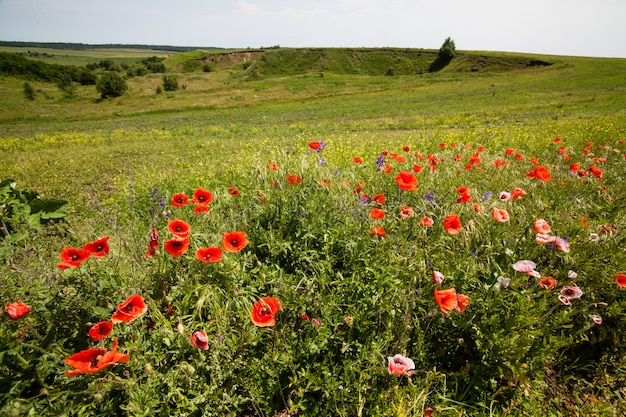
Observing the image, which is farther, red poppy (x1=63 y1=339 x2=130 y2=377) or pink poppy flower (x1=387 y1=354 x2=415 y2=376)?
pink poppy flower (x1=387 y1=354 x2=415 y2=376)

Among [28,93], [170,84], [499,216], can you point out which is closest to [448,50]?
[170,84]

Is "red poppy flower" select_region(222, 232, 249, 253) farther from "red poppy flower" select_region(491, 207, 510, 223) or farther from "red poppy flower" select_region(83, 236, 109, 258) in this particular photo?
"red poppy flower" select_region(491, 207, 510, 223)

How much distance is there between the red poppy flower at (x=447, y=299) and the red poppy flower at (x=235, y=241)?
3.76ft

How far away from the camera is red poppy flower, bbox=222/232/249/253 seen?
190 cm

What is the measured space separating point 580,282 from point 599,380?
669 millimetres

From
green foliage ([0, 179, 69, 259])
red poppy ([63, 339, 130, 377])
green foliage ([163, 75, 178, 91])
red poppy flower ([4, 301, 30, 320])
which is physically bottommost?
green foliage ([0, 179, 69, 259])

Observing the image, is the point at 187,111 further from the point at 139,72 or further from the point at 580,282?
the point at 139,72

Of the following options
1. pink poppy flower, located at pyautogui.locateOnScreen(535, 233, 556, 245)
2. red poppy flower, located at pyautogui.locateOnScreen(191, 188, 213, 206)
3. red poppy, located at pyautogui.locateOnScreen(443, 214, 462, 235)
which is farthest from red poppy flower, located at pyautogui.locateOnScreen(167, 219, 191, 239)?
pink poppy flower, located at pyautogui.locateOnScreen(535, 233, 556, 245)

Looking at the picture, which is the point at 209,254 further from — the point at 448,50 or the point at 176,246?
the point at 448,50

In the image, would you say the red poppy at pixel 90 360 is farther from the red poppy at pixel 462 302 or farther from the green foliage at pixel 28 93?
the green foliage at pixel 28 93

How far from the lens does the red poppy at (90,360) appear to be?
4.10ft

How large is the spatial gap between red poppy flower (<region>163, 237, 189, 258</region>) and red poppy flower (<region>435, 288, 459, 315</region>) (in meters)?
1.42

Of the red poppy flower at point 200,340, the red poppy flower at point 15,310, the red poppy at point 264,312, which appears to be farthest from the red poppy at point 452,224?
the red poppy flower at point 15,310

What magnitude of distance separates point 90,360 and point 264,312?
77cm
